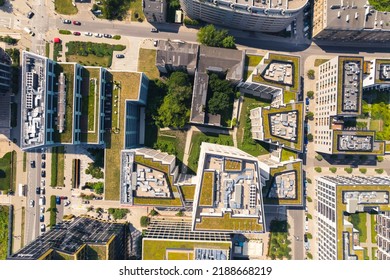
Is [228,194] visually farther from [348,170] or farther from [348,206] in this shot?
[348,170]

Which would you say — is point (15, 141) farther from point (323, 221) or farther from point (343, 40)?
point (343, 40)

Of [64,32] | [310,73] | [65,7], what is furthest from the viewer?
[310,73]

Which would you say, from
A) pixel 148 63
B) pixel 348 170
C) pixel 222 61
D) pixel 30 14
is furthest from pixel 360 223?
pixel 30 14

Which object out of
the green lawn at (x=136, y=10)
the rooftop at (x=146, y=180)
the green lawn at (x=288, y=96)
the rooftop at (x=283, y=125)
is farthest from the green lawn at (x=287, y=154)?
the green lawn at (x=136, y=10)

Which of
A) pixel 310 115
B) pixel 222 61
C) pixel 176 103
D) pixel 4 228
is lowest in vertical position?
pixel 4 228

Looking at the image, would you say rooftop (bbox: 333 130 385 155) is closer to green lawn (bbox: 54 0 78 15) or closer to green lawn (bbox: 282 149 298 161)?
green lawn (bbox: 282 149 298 161)

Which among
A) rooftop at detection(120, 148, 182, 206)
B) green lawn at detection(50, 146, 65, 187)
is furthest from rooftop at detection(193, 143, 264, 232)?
green lawn at detection(50, 146, 65, 187)
